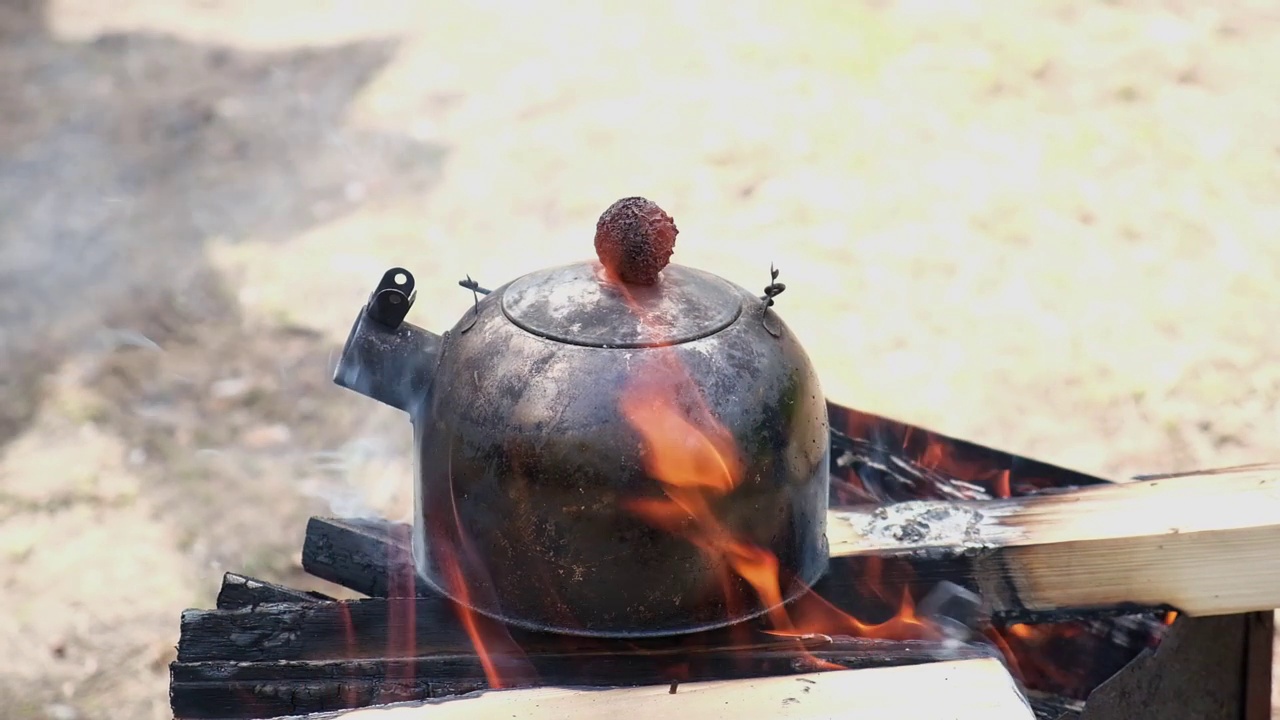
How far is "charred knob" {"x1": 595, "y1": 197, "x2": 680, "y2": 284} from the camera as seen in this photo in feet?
7.84

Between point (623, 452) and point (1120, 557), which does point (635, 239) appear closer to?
point (623, 452)

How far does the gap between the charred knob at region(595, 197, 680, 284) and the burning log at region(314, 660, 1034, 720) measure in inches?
34.3

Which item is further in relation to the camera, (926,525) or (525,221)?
(525,221)

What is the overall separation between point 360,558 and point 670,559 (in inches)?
39.8

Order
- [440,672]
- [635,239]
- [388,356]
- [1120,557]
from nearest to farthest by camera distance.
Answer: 1. [635,239]
2. [440,672]
3. [388,356]
4. [1120,557]

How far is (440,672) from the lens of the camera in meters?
2.49

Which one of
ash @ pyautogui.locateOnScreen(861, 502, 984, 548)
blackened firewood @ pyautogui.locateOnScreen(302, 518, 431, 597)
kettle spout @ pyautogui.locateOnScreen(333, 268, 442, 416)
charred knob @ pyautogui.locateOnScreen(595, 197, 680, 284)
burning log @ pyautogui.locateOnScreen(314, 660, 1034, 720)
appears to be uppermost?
charred knob @ pyautogui.locateOnScreen(595, 197, 680, 284)

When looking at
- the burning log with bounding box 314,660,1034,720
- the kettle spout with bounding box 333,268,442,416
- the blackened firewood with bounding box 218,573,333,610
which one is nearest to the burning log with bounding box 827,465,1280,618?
the burning log with bounding box 314,660,1034,720

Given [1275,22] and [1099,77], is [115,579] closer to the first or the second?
[1099,77]

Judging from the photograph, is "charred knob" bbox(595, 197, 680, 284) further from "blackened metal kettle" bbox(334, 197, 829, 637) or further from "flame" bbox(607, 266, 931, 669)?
"flame" bbox(607, 266, 931, 669)

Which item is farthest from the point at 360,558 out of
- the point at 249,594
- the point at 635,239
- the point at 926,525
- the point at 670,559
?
the point at 926,525

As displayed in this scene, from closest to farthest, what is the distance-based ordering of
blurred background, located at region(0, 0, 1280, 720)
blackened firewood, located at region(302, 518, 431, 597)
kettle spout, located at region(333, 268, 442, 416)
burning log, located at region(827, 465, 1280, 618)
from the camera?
kettle spout, located at region(333, 268, 442, 416) < burning log, located at region(827, 465, 1280, 618) < blackened firewood, located at region(302, 518, 431, 597) < blurred background, located at region(0, 0, 1280, 720)

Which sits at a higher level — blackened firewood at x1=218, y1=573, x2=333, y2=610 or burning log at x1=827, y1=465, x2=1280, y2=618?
burning log at x1=827, y1=465, x2=1280, y2=618

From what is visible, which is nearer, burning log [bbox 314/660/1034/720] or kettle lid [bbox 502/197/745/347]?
burning log [bbox 314/660/1034/720]
